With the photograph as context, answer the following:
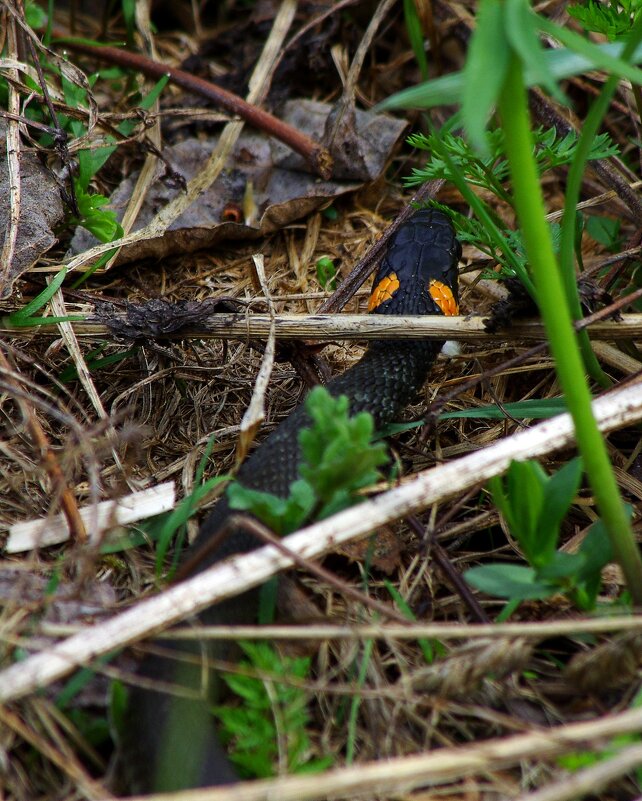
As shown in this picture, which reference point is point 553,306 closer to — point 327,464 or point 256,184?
point 327,464

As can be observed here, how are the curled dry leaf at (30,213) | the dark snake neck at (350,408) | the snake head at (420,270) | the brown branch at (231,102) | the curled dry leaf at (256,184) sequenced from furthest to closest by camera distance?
the brown branch at (231,102) → the curled dry leaf at (256,184) → the snake head at (420,270) → the curled dry leaf at (30,213) → the dark snake neck at (350,408)

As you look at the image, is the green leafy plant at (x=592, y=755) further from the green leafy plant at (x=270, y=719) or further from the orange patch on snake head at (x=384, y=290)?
the orange patch on snake head at (x=384, y=290)

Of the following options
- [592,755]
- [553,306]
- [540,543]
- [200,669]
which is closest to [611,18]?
[553,306]

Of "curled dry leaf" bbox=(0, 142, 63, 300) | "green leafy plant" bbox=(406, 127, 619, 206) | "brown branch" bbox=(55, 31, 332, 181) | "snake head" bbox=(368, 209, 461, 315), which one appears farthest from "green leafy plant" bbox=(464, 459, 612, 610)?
"brown branch" bbox=(55, 31, 332, 181)

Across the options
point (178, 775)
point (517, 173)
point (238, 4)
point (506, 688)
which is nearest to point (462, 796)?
point (506, 688)

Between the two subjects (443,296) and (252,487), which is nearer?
(252,487)

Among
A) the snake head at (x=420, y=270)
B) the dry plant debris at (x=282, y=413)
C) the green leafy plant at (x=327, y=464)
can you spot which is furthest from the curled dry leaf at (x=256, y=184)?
the green leafy plant at (x=327, y=464)

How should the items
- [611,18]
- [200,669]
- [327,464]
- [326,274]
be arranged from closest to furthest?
[327,464] < [200,669] < [611,18] < [326,274]
